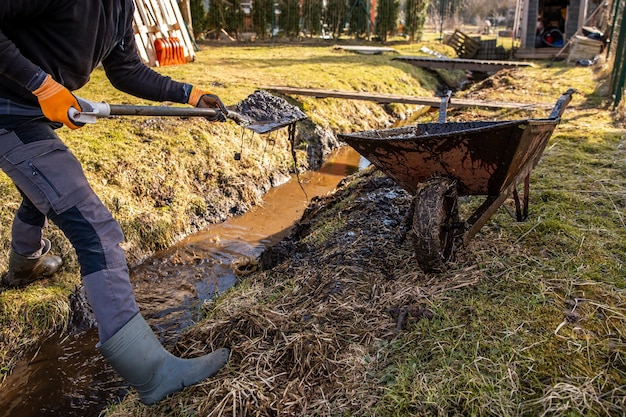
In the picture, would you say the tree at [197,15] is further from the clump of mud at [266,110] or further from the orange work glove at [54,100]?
the orange work glove at [54,100]

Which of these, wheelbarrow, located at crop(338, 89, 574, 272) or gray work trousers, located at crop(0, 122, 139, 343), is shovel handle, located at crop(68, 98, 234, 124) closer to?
gray work trousers, located at crop(0, 122, 139, 343)

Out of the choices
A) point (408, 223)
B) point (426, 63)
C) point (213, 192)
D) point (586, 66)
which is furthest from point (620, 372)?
point (586, 66)

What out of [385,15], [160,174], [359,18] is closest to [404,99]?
[160,174]

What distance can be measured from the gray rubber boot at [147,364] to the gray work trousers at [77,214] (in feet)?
0.20

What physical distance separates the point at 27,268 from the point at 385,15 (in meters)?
21.8

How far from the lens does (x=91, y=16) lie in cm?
259

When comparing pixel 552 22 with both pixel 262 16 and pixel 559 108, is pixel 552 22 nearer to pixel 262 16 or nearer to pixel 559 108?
pixel 262 16

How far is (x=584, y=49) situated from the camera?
51.1ft

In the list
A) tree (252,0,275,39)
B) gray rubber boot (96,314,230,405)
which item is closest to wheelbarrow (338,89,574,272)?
gray rubber boot (96,314,230,405)

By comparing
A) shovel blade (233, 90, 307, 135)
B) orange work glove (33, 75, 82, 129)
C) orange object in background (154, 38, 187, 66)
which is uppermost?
orange object in background (154, 38, 187, 66)

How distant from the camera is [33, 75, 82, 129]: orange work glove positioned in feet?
Answer: 7.84

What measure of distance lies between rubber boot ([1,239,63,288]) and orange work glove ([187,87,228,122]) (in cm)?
158

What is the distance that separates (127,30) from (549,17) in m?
20.5

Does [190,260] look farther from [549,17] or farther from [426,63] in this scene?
[549,17]
